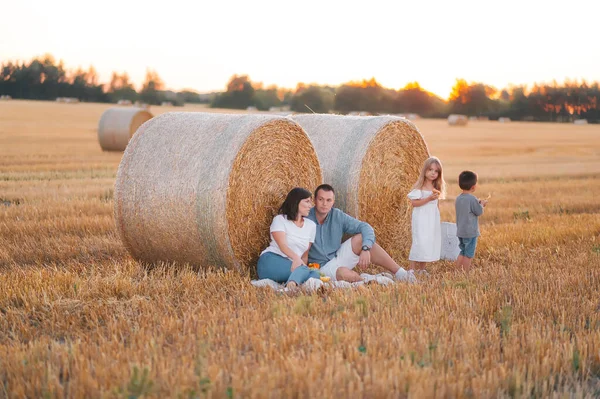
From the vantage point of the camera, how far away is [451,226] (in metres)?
10.2

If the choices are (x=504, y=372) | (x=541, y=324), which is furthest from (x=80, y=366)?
Answer: (x=541, y=324)

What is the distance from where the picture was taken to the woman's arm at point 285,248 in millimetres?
8008

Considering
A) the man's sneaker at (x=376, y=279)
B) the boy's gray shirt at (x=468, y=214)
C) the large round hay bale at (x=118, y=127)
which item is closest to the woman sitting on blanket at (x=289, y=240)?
the man's sneaker at (x=376, y=279)

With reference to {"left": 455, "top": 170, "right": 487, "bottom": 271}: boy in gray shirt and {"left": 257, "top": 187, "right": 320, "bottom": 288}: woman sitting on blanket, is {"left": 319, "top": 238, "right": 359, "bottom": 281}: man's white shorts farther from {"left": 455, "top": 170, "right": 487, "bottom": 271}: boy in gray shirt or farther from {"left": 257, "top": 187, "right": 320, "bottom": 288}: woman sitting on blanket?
{"left": 455, "top": 170, "right": 487, "bottom": 271}: boy in gray shirt

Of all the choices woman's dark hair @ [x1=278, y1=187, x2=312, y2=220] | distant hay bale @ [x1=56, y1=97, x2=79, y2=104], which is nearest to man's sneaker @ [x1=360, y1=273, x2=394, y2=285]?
woman's dark hair @ [x1=278, y1=187, x2=312, y2=220]

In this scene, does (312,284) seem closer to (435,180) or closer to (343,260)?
(343,260)

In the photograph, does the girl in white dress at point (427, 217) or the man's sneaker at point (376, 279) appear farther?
the girl in white dress at point (427, 217)

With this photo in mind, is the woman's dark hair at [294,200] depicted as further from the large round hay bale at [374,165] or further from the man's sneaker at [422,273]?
the man's sneaker at [422,273]

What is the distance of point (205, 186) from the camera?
7996 millimetres

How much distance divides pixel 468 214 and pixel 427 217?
48 cm

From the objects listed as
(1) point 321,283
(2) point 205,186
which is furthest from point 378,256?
(2) point 205,186

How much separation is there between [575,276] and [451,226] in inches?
99.9

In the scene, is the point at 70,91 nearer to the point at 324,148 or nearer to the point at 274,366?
the point at 324,148

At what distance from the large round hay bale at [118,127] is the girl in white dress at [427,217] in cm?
1917
